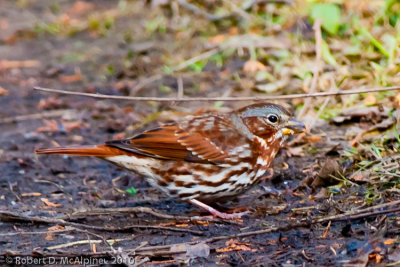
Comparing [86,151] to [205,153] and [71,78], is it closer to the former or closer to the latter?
[205,153]

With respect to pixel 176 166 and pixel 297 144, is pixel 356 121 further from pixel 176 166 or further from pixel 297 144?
pixel 176 166

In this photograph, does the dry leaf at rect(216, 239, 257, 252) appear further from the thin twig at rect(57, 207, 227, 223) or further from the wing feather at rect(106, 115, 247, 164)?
the wing feather at rect(106, 115, 247, 164)

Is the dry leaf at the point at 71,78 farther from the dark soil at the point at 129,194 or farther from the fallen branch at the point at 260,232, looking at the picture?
the fallen branch at the point at 260,232

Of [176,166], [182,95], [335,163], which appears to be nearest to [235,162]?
[176,166]

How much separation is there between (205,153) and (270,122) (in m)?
0.57

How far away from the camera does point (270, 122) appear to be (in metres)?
5.04

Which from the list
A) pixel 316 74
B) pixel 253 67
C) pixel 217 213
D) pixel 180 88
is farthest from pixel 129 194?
pixel 253 67

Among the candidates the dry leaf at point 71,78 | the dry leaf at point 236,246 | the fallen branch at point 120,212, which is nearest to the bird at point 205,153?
the fallen branch at point 120,212

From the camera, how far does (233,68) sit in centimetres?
772

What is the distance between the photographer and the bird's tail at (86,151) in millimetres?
4830

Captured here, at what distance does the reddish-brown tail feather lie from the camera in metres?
4.83

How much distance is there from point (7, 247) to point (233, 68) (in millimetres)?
4069

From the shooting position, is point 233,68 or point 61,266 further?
point 233,68

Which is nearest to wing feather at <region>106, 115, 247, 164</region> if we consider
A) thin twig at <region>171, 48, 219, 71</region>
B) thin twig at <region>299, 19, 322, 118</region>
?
thin twig at <region>299, 19, 322, 118</region>
